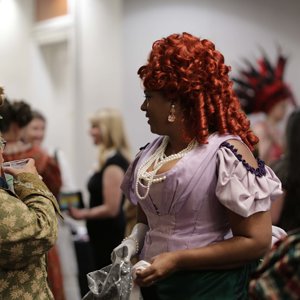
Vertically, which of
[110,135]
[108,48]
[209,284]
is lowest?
[209,284]

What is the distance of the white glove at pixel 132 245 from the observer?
6.96 feet

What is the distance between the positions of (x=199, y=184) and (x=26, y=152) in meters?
1.48

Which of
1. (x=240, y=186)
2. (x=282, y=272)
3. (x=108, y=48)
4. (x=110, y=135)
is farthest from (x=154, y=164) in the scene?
(x=108, y=48)

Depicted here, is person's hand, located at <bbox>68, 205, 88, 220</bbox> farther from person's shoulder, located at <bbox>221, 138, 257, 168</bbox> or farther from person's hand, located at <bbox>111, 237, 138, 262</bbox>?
person's shoulder, located at <bbox>221, 138, 257, 168</bbox>

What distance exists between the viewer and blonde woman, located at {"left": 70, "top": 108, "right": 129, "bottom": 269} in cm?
420

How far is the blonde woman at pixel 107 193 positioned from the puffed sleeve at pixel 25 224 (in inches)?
88.9

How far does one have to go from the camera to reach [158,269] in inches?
74.1

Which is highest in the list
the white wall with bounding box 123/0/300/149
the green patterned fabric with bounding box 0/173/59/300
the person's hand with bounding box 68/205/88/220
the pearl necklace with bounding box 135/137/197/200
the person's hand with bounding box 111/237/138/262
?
the white wall with bounding box 123/0/300/149

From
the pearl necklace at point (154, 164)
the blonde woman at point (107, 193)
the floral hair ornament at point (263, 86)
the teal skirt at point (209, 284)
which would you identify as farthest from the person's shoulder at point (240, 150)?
the floral hair ornament at point (263, 86)

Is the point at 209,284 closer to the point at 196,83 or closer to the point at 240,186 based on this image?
the point at 240,186

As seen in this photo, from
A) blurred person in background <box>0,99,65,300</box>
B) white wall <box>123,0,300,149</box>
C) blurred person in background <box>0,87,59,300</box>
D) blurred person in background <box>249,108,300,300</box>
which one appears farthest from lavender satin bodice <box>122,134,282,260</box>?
white wall <box>123,0,300,149</box>

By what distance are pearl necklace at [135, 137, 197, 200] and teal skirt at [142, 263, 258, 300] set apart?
0.26 m

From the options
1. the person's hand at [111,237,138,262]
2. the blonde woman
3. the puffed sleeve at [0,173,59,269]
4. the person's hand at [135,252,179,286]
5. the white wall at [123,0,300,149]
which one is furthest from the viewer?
the white wall at [123,0,300,149]

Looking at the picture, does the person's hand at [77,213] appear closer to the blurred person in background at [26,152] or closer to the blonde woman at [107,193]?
the blonde woman at [107,193]
